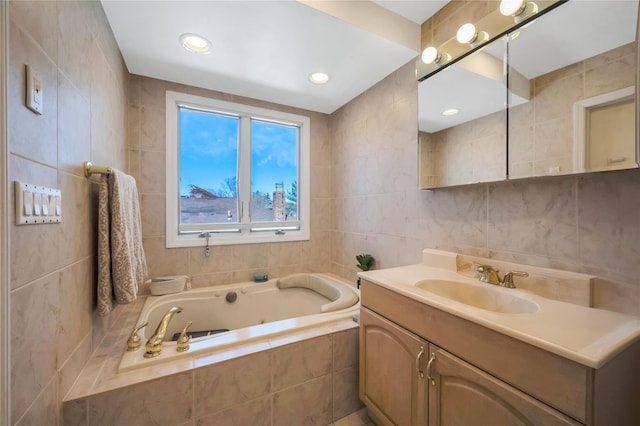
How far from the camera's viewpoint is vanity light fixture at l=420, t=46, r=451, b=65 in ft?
4.61

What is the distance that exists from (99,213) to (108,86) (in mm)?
800

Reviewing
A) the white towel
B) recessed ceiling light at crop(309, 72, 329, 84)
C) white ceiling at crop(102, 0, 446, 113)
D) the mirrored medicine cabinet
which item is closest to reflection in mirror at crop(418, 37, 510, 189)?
the mirrored medicine cabinet

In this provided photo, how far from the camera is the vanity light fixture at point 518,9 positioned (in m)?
1.06

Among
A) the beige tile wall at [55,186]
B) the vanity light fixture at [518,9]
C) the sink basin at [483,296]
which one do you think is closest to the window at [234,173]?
the beige tile wall at [55,186]

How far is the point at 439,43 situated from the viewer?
152 cm

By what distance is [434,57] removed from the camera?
1435mm

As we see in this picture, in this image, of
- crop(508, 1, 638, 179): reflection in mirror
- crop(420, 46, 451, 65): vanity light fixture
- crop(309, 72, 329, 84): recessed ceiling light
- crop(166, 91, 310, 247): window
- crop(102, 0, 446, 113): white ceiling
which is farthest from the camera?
crop(166, 91, 310, 247): window

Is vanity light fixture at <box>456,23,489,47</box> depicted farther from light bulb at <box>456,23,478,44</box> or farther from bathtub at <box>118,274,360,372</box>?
bathtub at <box>118,274,360,372</box>

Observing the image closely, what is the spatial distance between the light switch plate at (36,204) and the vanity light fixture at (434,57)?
187 cm

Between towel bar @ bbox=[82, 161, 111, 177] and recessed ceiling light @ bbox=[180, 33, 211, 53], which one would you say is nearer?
towel bar @ bbox=[82, 161, 111, 177]

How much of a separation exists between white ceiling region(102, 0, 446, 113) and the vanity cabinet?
150cm

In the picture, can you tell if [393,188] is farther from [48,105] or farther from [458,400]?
[48,105]

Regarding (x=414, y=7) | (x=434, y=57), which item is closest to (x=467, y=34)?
(x=434, y=57)

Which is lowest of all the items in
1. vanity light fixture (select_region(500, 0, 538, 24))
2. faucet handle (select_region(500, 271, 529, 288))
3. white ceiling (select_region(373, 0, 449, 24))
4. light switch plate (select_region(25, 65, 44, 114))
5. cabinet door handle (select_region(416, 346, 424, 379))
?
cabinet door handle (select_region(416, 346, 424, 379))
